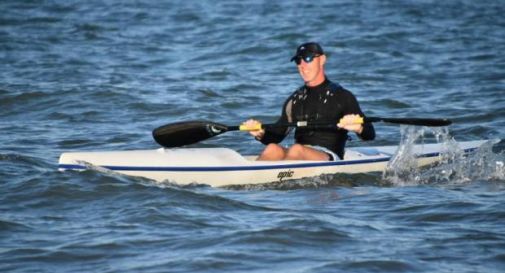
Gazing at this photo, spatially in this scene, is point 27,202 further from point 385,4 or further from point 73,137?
point 385,4

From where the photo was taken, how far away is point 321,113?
343 inches

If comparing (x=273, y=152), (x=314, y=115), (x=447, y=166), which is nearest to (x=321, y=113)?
(x=314, y=115)

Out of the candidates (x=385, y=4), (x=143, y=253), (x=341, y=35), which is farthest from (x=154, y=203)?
(x=385, y=4)

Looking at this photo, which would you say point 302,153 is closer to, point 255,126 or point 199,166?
point 255,126

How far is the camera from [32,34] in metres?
19.1

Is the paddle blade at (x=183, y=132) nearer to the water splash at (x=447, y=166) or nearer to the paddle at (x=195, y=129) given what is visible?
the paddle at (x=195, y=129)

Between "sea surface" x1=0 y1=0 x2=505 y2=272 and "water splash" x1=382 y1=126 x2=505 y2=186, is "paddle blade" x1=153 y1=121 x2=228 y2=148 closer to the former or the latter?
"sea surface" x1=0 y1=0 x2=505 y2=272

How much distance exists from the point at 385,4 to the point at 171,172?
1443 centimetres

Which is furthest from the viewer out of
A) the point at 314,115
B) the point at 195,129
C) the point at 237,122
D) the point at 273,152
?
the point at 237,122

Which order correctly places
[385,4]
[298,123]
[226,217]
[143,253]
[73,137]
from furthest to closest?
1. [385,4]
2. [73,137]
3. [298,123]
4. [226,217]
5. [143,253]

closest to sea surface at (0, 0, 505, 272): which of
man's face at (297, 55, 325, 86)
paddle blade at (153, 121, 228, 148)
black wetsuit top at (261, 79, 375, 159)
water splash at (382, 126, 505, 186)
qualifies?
water splash at (382, 126, 505, 186)

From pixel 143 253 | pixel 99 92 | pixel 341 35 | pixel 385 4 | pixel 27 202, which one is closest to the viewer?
pixel 143 253

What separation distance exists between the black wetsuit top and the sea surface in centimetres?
34

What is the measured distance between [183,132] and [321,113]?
1139 millimetres
